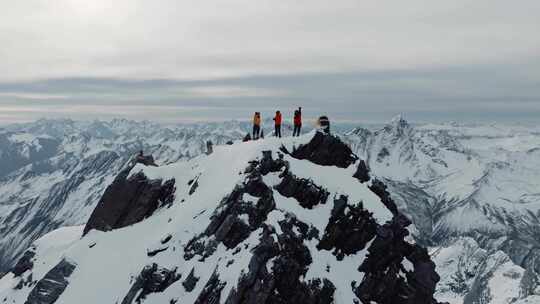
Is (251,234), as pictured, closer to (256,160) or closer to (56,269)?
(256,160)

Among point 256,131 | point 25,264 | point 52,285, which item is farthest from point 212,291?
point 25,264

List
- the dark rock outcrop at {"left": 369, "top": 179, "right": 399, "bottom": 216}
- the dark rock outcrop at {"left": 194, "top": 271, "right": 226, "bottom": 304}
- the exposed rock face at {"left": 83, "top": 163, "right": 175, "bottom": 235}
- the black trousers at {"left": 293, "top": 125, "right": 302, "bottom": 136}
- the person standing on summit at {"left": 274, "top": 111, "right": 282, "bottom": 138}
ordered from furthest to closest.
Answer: the exposed rock face at {"left": 83, "top": 163, "right": 175, "bottom": 235} < the black trousers at {"left": 293, "top": 125, "right": 302, "bottom": 136} < the dark rock outcrop at {"left": 369, "top": 179, "right": 399, "bottom": 216} < the person standing on summit at {"left": 274, "top": 111, "right": 282, "bottom": 138} < the dark rock outcrop at {"left": 194, "top": 271, "right": 226, "bottom": 304}

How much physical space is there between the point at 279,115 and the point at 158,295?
32187mm

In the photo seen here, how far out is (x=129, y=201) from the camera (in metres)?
88.4

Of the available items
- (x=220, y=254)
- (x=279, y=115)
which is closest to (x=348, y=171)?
(x=279, y=115)

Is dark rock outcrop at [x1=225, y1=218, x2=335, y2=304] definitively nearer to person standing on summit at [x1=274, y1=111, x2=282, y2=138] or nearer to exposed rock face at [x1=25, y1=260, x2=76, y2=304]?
person standing on summit at [x1=274, y1=111, x2=282, y2=138]

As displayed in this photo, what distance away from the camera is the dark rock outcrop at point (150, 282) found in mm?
67000

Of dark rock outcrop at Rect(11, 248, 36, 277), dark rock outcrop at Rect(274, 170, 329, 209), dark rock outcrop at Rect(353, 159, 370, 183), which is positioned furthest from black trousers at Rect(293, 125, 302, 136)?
dark rock outcrop at Rect(11, 248, 36, 277)

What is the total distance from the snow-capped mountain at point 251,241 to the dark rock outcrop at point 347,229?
0.14m

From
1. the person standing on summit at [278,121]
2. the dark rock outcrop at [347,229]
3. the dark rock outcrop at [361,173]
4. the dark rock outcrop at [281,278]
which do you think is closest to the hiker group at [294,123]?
the person standing on summit at [278,121]

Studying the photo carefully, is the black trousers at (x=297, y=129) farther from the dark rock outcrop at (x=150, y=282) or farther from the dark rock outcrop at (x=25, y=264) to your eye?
the dark rock outcrop at (x=25, y=264)

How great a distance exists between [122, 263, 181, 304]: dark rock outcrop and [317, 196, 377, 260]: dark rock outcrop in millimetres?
20265

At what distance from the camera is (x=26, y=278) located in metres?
86.9

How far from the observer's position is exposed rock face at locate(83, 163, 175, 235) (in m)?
85.2
